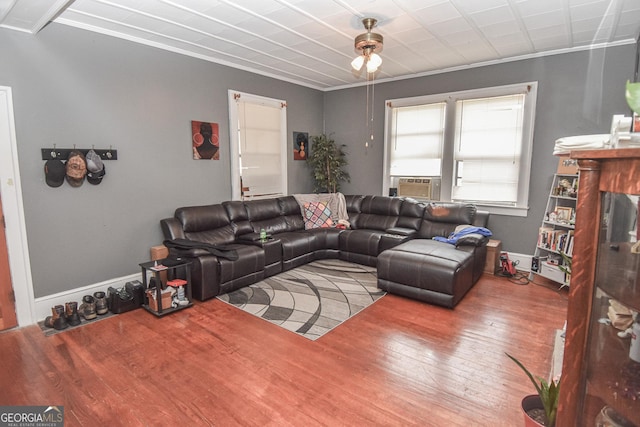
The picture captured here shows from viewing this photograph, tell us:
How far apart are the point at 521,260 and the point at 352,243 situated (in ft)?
7.52

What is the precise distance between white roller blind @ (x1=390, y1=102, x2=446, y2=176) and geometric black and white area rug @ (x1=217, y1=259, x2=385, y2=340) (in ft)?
6.15

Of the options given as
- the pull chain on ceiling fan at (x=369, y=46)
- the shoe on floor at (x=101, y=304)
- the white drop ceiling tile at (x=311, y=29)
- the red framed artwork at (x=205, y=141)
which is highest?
the white drop ceiling tile at (x=311, y=29)

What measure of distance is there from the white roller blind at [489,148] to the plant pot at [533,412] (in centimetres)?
350

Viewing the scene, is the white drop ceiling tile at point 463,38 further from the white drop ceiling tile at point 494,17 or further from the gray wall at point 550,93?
the gray wall at point 550,93

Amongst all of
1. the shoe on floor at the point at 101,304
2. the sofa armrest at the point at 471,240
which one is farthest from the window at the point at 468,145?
the shoe on floor at the point at 101,304

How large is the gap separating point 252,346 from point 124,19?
3.21m

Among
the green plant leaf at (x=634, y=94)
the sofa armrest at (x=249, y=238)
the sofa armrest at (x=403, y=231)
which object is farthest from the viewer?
the sofa armrest at (x=403, y=231)

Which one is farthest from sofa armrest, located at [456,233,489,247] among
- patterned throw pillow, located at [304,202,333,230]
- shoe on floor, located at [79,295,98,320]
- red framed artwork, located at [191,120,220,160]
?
shoe on floor, located at [79,295,98,320]

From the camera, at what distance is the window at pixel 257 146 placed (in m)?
4.76

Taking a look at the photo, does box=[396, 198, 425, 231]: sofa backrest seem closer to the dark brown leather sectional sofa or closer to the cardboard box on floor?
the dark brown leather sectional sofa

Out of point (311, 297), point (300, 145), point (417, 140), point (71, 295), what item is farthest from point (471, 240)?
point (71, 295)

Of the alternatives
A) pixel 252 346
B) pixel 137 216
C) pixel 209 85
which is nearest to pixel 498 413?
pixel 252 346

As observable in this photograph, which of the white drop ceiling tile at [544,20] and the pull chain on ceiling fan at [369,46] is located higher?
the white drop ceiling tile at [544,20]

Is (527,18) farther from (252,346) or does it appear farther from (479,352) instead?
(252,346)
